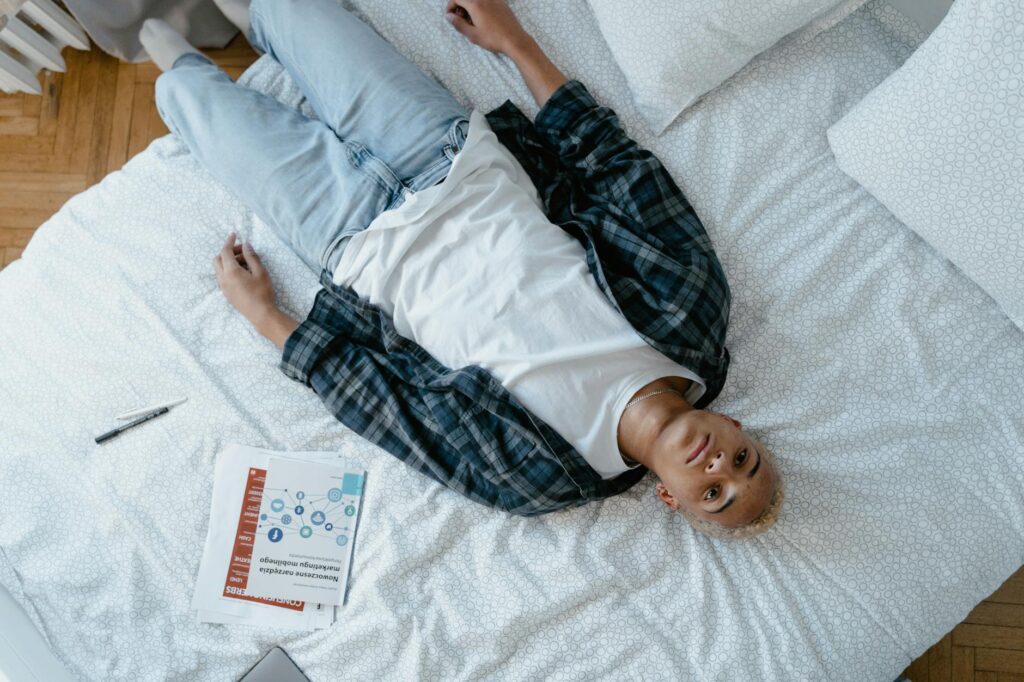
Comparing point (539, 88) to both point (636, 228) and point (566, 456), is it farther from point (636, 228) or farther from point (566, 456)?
point (566, 456)

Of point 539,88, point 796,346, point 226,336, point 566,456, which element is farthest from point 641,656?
point 539,88

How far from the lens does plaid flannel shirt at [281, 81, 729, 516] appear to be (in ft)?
4.39

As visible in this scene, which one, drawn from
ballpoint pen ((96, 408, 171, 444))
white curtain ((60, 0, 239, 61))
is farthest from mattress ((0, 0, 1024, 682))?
white curtain ((60, 0, 239, 61))

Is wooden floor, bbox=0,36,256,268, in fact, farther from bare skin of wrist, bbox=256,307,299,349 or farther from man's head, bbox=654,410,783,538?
man's head, bbox=654,410,783,538

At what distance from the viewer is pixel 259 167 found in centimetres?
145

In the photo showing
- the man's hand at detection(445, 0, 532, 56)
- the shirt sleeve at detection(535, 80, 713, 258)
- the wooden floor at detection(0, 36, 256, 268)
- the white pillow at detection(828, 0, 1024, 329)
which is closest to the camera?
the white pillow at detection(828, 0, 1024, 329)

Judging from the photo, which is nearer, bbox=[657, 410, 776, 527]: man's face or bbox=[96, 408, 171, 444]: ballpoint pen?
bbox=[657, 410, 776, 527]: man's face

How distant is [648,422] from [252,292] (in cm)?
75

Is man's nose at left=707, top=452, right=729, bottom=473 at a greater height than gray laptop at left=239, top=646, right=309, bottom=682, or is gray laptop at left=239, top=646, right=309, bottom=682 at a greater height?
man's nose at left=707, top=452, right=729, bottom=473

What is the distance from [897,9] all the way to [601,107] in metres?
0.61

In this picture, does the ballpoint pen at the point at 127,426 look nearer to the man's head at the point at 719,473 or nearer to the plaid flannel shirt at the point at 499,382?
the plaid flannel shirt at the point at 499,382

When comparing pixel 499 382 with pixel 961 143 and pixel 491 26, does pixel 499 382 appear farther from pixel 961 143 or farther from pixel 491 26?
pixel 961 143

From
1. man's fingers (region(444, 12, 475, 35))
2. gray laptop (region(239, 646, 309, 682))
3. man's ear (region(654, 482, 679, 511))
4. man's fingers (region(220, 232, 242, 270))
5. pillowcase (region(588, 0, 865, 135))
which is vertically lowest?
gray laptop (region(239, 646, 309, 682))

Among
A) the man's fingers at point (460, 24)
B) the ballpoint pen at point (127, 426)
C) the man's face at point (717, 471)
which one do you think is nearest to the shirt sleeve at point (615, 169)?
the man's fingers at point (460, 24)
